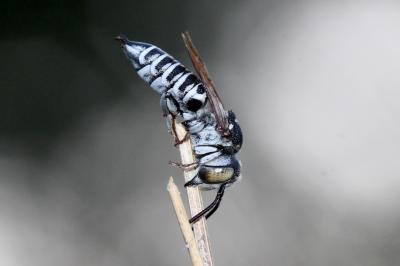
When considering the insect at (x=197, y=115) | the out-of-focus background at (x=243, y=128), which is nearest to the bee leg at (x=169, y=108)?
the insect at (x=197, y=115)

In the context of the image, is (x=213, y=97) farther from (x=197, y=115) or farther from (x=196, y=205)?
(x=196, y=205)

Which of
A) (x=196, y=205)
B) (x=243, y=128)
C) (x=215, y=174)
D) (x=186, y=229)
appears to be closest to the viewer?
(x=186, y=229)

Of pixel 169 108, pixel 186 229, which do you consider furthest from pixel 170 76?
pixel 186 229

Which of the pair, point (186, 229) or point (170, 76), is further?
point (170, 76)

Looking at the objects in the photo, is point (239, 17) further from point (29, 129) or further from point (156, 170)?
point (29, 129)

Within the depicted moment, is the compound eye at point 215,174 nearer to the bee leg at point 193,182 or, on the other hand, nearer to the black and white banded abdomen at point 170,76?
the bee leg at point 193,182

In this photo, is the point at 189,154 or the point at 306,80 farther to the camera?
the point at 306,80

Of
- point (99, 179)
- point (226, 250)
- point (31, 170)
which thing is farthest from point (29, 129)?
point (226, 250)
